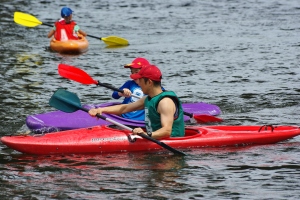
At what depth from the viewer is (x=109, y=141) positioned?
8.22 meters

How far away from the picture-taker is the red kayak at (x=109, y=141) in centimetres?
811

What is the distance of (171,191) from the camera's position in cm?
682

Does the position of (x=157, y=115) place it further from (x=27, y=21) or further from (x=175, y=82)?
(x=27, y=21)

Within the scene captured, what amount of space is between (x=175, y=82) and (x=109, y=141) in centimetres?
500

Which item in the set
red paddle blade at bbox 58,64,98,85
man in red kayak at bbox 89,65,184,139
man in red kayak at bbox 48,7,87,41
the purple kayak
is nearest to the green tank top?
man in red kayak at bbox 89,65,184,139

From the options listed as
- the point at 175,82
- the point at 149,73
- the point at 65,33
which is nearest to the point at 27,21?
the point at 65,33

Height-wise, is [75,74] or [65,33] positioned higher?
[75,74]

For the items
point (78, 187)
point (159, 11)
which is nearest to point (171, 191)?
point (78, 187)

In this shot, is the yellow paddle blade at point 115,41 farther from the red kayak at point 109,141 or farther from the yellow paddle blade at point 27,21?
the red kayak at point 109,141

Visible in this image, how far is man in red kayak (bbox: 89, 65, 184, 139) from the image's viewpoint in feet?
25.2

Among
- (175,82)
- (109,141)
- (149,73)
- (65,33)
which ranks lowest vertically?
(175,82)

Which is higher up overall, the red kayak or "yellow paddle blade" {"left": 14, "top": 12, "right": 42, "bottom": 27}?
"yellow paddle blade" {"left": 14, "top": 12, "right": 42, "bottom": 27}

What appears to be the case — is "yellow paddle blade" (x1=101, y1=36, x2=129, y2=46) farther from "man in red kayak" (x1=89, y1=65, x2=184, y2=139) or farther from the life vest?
"man in red kayak" (x1=89, y1=65, x2=184, y2=139)

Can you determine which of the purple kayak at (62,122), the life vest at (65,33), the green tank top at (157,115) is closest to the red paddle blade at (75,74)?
the purple kayak at (62,122)
